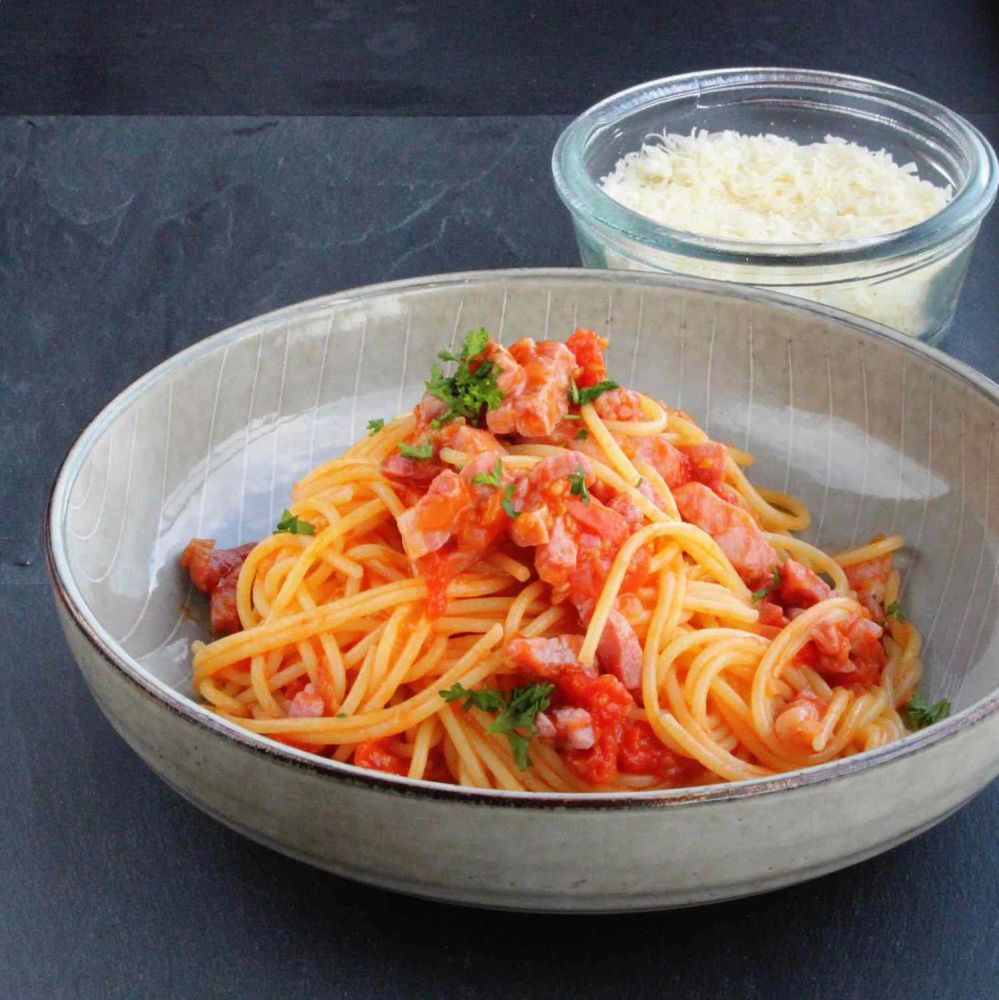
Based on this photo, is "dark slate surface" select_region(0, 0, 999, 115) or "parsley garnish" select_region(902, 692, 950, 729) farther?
"dark slate surface" select_region(0, 0, 999, 115)

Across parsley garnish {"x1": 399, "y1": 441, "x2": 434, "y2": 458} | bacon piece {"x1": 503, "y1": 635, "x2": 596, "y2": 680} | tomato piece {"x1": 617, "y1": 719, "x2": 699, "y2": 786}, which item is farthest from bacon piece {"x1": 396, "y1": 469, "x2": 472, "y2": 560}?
tomato piece {"x1": 617, "y1": 719, "x2": 699, "y2": 786}

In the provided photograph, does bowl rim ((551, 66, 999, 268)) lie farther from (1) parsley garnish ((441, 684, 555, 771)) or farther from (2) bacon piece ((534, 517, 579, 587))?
(1) parsley garnish ((441, 684, 555, 771))

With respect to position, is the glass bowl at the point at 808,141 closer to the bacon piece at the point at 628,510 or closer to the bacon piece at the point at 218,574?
the bacon piece at the point at 628,510

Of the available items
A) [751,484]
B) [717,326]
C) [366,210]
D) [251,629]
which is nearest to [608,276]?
[717,326]

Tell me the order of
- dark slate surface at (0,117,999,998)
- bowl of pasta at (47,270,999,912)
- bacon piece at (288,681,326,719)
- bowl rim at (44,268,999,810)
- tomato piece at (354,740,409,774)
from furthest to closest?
bacon piece at (288,681,326,719), tomato piece at (354,740,409,774), dark slate surface at (0,117,999,998), bowl of pasta at (47,270,999,912), bowl rim at (44,268,999,810)

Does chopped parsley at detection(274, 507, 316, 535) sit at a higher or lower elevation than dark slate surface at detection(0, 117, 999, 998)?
higher

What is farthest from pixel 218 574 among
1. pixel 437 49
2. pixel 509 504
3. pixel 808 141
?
pixel 437 49

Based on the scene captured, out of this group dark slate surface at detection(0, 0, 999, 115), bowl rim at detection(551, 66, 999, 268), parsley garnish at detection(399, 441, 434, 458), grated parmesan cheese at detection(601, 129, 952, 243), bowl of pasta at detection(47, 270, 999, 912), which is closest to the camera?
bowl of pasta at detection(47, 270, 999, 912)
